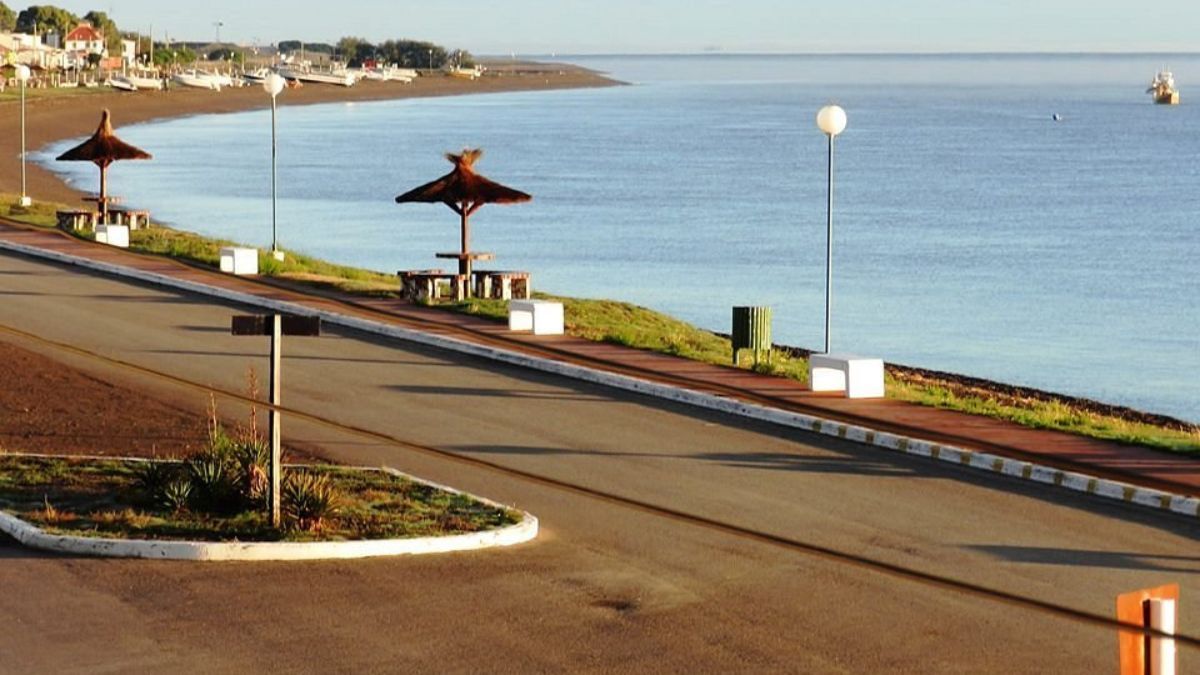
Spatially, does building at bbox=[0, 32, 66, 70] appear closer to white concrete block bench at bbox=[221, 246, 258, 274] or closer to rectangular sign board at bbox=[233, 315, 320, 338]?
white concrete block bench at bbox=[221, 246, 258, 274]

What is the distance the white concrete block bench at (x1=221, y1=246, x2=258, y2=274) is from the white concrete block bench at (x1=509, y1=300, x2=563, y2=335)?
728cm

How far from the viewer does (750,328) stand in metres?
22.8

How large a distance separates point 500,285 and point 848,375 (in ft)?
30.0

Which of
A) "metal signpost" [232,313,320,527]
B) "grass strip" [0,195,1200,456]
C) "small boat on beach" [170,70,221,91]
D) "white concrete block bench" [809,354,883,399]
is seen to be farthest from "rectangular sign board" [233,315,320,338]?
"small boat on beach" [170,70,221,91]

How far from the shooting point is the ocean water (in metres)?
37.5

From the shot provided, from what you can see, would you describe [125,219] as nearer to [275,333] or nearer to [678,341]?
[678,341]

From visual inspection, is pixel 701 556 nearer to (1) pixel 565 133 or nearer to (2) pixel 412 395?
(2) pixel 412 395

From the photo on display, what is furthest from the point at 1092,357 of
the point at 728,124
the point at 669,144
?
the point at 728,124

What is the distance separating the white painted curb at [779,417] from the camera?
1516 cm

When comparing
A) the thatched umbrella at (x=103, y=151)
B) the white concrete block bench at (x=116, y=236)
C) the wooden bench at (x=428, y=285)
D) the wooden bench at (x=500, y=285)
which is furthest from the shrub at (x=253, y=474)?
the thatched umbrella at (x=103, y=151)

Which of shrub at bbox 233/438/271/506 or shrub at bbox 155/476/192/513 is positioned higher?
shrub at bbox 233/438/271/506

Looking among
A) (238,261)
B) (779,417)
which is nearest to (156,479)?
(779,417)

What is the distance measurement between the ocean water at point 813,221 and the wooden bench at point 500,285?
7703 mm

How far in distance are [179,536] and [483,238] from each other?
42.8m
